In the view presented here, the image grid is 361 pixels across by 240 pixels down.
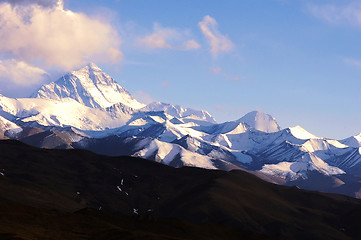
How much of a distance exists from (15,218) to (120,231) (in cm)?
2998

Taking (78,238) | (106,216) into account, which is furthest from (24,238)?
(106,216)

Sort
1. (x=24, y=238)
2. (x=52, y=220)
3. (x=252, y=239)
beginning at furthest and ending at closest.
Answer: (x=252, y=239) → (x=52, y=220) → (x=24, y=238)

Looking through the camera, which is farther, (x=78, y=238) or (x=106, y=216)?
(x=106, y=216)

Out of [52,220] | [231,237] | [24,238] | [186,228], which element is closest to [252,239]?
[231,237]

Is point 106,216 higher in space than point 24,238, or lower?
higher

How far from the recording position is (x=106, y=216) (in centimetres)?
18112

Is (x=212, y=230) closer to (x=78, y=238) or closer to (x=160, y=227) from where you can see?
(x=160, y=227)

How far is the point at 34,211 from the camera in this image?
168 m

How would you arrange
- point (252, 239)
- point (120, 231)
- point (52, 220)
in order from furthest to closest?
point (252, 239) → point (52, 220) → point (120, 231)

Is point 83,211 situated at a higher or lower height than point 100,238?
higher

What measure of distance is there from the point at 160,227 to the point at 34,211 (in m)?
40.4

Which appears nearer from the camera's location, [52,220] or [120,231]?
[120,231]

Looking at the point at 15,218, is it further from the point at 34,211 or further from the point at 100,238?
the point at 100,238

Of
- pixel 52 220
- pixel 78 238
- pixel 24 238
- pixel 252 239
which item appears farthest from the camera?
pixel 252 239
